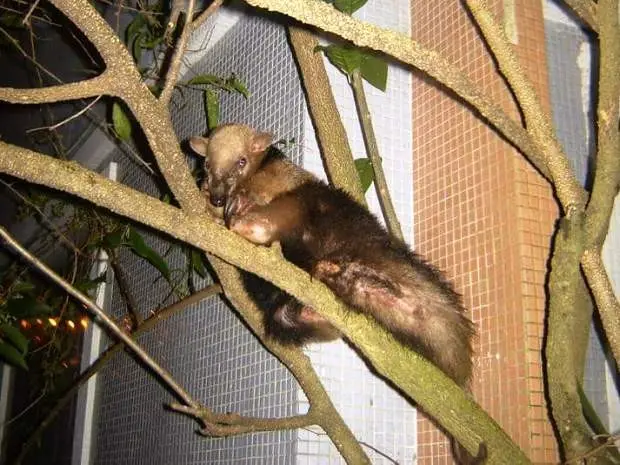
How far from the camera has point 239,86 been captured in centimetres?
384

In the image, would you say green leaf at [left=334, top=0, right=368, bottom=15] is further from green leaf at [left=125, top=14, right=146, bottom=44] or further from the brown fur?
green leaf at [left=125, top=14, right=146, bottom=44]

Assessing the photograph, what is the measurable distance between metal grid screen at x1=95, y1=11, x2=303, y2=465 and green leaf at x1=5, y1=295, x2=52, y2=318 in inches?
34.9

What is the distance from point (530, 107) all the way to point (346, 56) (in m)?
1.36

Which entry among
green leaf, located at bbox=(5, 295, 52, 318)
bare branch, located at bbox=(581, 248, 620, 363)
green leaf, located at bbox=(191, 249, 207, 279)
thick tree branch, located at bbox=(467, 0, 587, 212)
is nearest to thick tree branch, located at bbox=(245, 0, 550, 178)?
thick tree branch, located at bbox=(467, 0, 587, 212)

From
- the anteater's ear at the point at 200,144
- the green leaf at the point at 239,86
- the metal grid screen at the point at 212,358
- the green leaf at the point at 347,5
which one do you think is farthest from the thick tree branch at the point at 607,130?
the green leaf at the point at 239,86

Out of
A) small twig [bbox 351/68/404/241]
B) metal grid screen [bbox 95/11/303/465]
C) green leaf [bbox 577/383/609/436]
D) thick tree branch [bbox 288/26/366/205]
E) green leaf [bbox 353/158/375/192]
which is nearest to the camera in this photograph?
green leaf [bbox 577/383/609/436]

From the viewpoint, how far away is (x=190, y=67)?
457cm

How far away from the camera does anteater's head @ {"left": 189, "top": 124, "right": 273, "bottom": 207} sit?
9.74 feet

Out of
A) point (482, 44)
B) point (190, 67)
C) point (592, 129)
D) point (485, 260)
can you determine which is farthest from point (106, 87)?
point (190, 67)

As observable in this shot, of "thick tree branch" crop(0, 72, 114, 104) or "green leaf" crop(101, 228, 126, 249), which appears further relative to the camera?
"green leaf" crop(101, 228, 126, 249)

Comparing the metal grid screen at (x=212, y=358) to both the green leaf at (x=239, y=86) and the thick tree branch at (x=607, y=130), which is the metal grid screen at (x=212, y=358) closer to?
the green leaf at (x=239, y=86)

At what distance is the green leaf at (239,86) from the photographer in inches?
152

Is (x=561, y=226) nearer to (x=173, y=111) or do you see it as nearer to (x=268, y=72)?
(x=268, y=72)

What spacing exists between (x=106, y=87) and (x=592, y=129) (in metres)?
2.59
